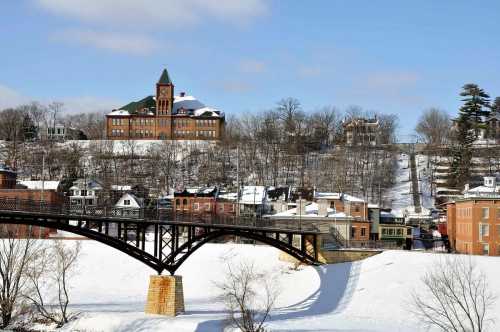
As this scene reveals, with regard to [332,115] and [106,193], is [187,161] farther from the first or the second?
[332,115]

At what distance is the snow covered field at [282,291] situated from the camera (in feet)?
143

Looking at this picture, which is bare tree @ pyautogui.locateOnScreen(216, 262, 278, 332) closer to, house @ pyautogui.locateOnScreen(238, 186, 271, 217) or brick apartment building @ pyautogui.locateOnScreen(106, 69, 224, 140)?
house @ pyautogui.locateOnScreen(238, 186, 271, 217)

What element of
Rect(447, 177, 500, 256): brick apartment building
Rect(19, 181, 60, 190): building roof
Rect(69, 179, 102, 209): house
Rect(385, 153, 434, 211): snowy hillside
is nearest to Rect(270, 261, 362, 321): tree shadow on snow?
Rect(447, 177, 500, 256): brick apartment building

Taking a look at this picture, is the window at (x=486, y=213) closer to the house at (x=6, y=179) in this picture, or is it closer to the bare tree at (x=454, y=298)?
the bare tree at (x=454, y=298)

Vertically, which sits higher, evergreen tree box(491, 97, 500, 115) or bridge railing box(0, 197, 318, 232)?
evergreen tree box(491, 97, 500, 115)

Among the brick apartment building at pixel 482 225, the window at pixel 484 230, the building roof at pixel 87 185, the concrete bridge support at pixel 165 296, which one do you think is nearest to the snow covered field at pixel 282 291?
the concrete bridge support at pixel 165 296

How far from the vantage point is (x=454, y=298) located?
3878 centimetres

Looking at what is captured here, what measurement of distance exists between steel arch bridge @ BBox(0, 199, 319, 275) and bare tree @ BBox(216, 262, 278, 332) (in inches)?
141

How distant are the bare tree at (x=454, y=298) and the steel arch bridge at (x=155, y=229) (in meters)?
12.9

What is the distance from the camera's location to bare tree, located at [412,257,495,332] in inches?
1593

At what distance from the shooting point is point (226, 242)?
75.1 metres

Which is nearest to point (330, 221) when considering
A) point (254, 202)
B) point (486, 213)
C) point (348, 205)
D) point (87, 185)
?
point (348, 205)

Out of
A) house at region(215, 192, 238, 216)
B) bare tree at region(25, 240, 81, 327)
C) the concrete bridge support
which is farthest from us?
house at region(215, 192, 238, 216)

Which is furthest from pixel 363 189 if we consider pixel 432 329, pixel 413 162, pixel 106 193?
pixel 432 329
